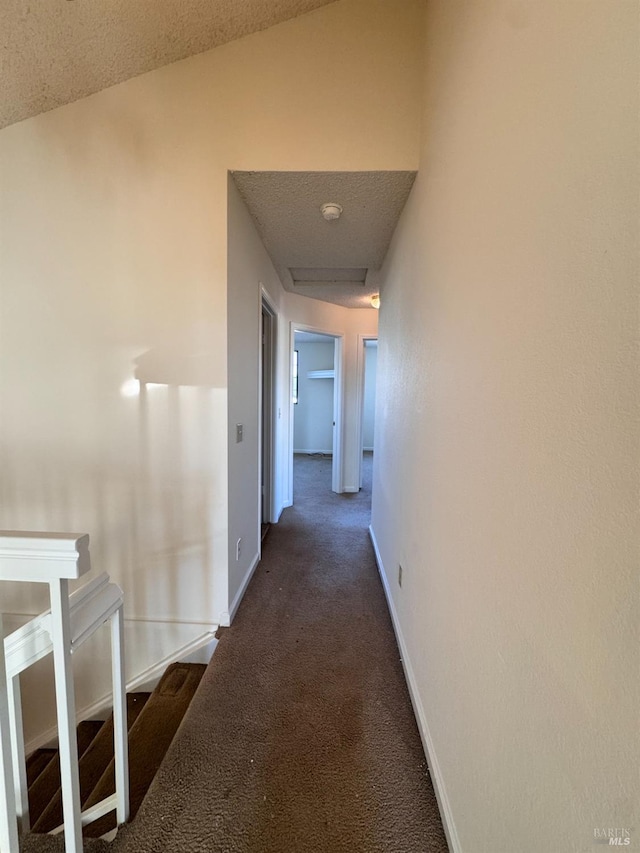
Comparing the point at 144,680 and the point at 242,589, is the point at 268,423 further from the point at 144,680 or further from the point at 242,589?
the point at 144,680

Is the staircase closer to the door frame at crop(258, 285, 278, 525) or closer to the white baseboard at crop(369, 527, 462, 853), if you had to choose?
the white baseboard at crop(369, 527, 462, 853)

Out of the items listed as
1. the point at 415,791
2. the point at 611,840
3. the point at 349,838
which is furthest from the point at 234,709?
the point at 611,840

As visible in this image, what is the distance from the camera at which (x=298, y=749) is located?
128cm

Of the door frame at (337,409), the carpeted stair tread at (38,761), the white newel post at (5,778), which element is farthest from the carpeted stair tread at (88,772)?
the door frame at (337,409)

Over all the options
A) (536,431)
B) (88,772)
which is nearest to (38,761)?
(88,772)

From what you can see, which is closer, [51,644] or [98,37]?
[51,644]

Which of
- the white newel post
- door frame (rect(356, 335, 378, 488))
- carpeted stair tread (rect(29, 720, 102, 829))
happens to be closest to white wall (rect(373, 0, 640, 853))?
the white newel post

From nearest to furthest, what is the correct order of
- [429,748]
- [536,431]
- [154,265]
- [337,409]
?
[536,431] < [429,748] < [154,265] < [337,409]

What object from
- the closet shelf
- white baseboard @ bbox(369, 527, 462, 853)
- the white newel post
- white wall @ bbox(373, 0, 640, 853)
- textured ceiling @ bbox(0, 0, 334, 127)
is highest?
textured ceiling @ bbox(0, 0, 334, 127)

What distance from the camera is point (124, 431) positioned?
186cm

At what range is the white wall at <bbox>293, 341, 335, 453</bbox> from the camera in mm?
7012

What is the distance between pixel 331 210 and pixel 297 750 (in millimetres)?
2540

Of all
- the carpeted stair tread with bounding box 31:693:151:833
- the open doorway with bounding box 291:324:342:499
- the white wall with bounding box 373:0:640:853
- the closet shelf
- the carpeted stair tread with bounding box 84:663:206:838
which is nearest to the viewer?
the white wall with bounding box 373:0:640:853

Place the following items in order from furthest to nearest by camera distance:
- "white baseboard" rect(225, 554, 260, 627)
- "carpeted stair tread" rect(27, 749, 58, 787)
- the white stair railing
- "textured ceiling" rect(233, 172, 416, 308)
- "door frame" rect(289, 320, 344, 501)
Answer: "door frame" rect(289, 320, 344, 501), "white baseboard" rect(225, 554, 260, 627), "carpeted stair tread" rect(27, 749, 58, 787), "textured ceiling" rect(233, 172, 416, 308), the white stair railing
